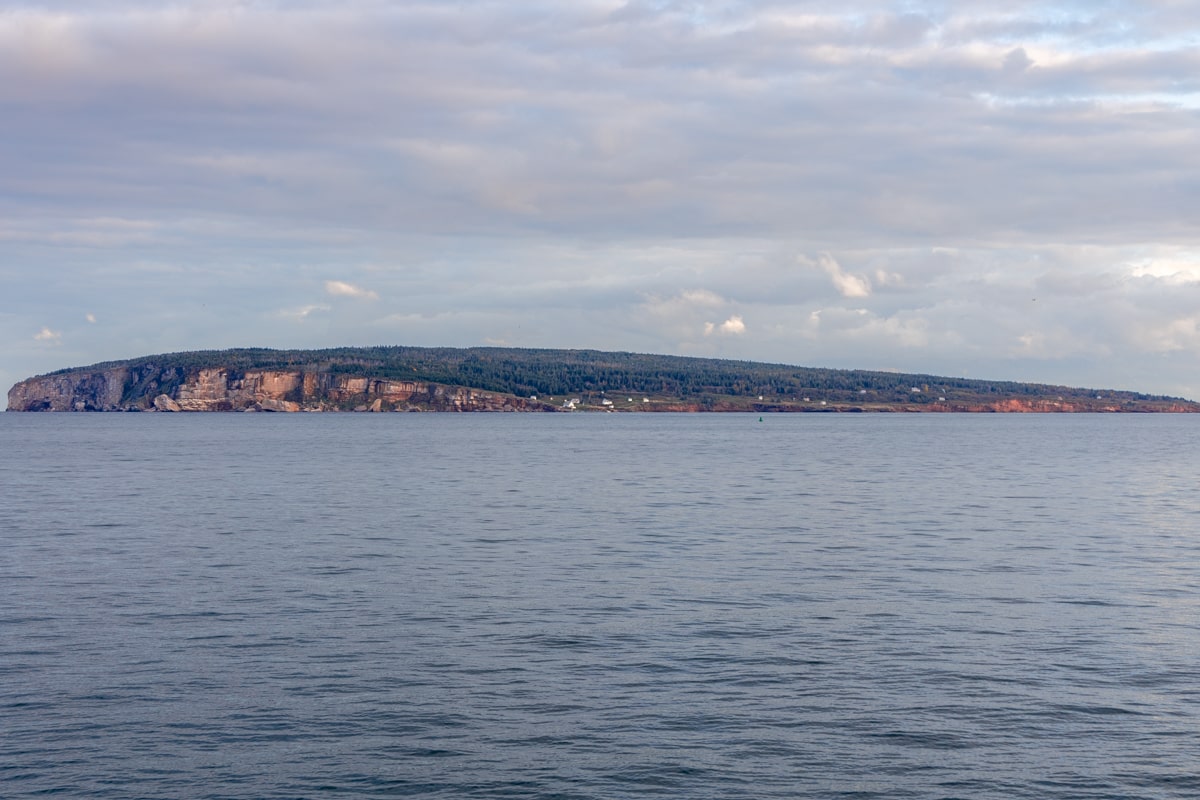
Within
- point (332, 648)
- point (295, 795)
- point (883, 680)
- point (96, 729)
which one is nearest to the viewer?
point (295, 795)

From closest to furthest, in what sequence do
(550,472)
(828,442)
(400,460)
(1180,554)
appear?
(1180,554) → (550,472) → (400,460) → (828,442)

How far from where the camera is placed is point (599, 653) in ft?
95.3

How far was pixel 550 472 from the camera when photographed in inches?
3971

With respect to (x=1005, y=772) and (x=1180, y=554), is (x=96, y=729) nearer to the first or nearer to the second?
(x=1005, y=772)

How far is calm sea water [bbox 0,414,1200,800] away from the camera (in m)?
21.1

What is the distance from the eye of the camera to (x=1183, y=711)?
24.3 meters

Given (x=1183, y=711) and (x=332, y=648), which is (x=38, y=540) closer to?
(x=332, y=648)

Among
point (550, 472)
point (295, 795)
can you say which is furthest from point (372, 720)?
point (550, 472)

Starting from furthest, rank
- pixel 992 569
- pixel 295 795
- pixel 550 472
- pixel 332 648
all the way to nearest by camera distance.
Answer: pixel 550 472 < pixel 992 569 < pixel 332 648 < pixel 295 795

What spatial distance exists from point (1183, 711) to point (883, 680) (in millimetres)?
6201

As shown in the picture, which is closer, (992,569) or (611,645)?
(611,645)

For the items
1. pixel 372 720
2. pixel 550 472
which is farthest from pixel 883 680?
pixel 550 472

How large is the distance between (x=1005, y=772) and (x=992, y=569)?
23498 millimetres

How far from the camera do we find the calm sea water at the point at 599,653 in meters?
21.1
